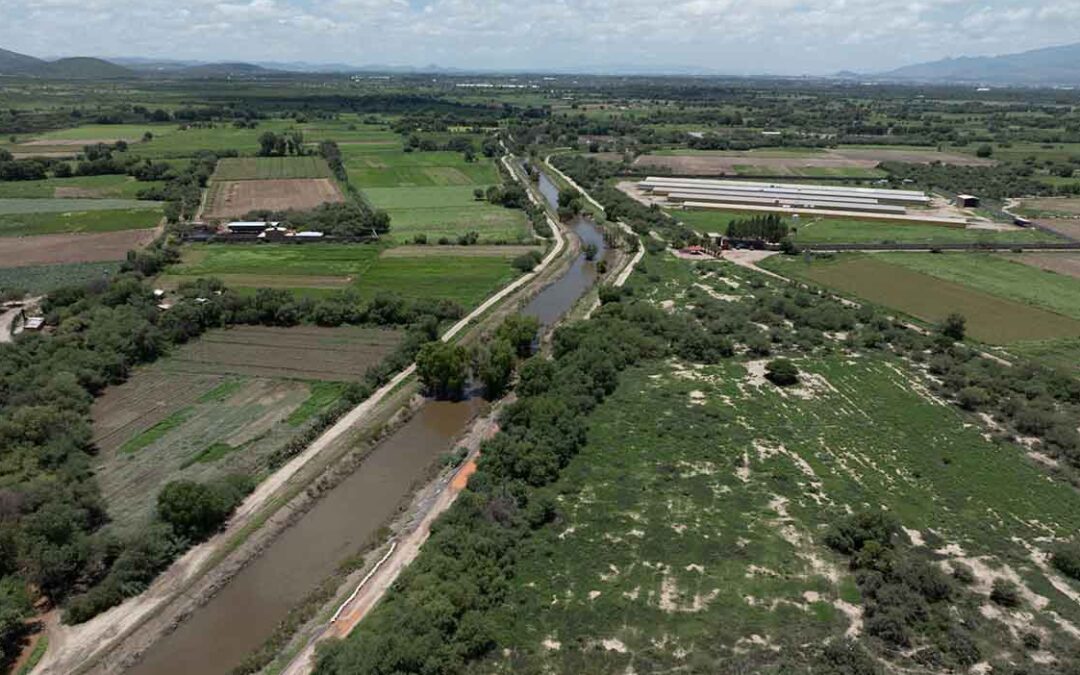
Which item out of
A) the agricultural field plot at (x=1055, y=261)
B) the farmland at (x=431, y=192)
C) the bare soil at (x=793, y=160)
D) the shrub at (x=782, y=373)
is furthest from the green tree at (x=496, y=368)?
the bare soil at (x=793, y=160)

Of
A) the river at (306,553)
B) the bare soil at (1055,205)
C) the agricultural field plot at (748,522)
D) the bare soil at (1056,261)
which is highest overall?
the bare soil at (1055,205)

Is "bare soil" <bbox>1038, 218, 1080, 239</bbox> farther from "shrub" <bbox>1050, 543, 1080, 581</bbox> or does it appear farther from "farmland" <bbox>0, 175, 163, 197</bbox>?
"farmland" <bbox>0, 175, 163, 197</bbox>

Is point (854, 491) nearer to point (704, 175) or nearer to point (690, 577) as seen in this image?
point (690, 577)

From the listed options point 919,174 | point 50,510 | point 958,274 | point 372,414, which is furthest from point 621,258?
point 919,174

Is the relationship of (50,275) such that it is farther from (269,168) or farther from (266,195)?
(269,168)

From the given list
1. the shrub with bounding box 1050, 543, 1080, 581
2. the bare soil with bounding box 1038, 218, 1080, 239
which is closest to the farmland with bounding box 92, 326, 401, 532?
the shrub with bounding box 1050, 543, 1080, 581

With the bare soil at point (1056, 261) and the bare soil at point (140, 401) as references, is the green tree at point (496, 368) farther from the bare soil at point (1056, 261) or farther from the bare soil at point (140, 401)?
the bare soil at point (1056, 261)

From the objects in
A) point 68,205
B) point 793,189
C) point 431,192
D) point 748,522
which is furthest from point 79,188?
point 793,189

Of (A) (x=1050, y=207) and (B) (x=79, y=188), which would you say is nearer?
(A) (x=1050, y=207)
